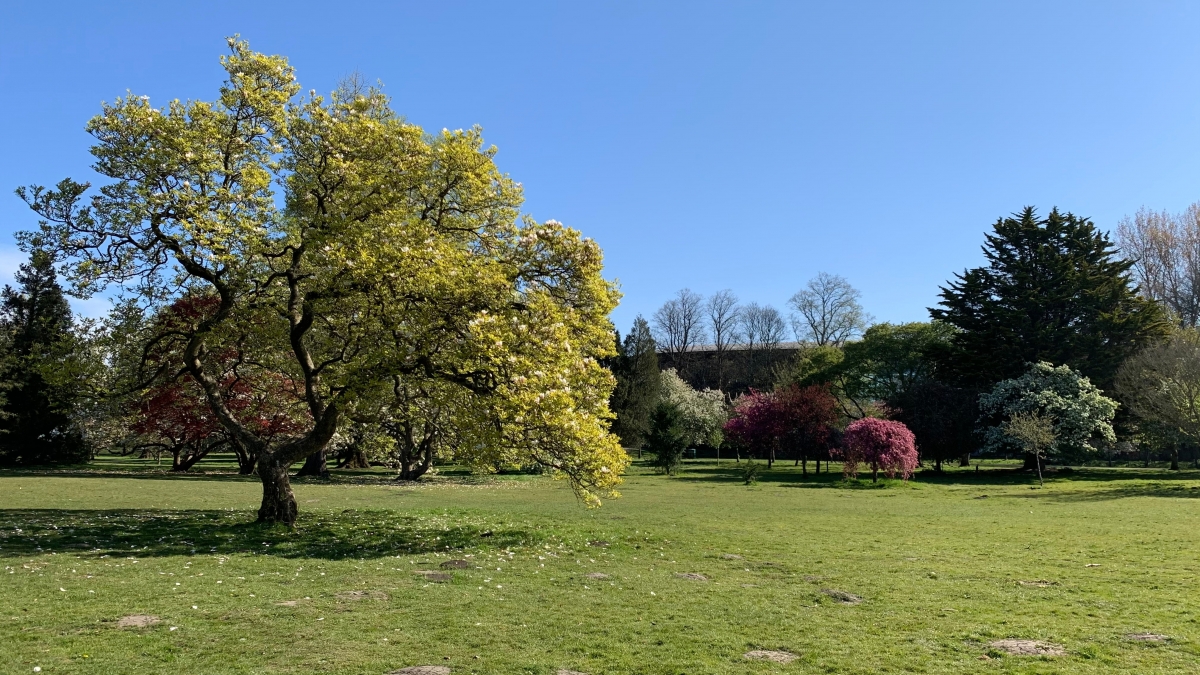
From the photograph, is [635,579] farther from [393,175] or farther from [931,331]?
[931,331]

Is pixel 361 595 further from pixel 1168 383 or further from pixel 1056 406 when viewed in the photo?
pixel 1056 406

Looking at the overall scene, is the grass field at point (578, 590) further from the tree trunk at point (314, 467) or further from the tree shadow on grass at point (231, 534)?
the tree trunk at point (314, 467)

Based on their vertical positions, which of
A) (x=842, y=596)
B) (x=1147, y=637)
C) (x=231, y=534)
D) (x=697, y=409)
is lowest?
(x=231, y=534)

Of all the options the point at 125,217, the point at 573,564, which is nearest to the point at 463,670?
the point at 573,564

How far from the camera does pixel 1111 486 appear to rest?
112 ft

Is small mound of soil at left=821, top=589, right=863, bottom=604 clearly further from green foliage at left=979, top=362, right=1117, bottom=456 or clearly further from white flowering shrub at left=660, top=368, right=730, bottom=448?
white flowering shrub at left=660, top=368, right=730, bottom=448

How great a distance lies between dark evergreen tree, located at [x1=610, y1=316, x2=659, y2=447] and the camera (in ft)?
207

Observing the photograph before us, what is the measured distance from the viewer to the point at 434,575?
10.7m

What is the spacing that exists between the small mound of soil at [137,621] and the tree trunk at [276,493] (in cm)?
736

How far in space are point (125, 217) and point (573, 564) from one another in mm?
11188

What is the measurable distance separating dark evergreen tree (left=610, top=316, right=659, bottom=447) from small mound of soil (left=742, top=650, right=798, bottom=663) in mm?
53892

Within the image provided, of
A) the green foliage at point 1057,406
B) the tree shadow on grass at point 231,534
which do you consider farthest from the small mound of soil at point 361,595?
the green foliage at point 1057,406

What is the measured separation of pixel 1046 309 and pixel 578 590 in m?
50.4

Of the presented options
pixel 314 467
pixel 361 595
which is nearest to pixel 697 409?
pixel 314 467
